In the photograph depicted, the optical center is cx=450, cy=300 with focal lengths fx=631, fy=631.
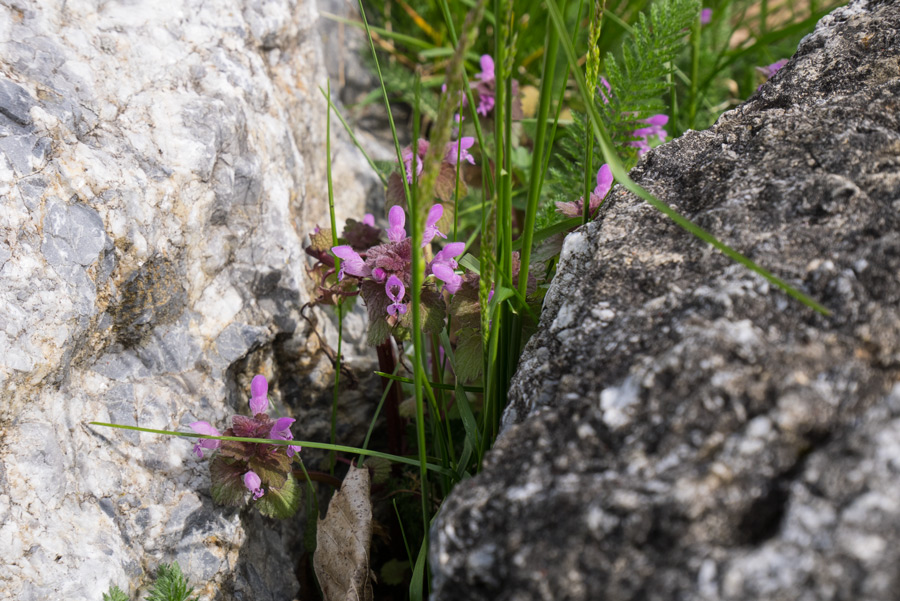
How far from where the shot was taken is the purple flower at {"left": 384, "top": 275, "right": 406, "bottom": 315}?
1.54 m

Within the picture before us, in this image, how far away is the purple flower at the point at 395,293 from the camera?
5.06ft

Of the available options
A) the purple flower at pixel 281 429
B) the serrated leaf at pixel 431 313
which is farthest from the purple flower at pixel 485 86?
the purple flower at pixel 281 429

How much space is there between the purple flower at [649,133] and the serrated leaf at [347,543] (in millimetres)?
1449

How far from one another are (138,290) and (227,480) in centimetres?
53

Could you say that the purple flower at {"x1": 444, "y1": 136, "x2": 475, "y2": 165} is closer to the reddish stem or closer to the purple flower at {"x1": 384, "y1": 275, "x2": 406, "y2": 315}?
the purple flower at {"x1": 384, "y1": 275, "x2": 406, "y2": 315}

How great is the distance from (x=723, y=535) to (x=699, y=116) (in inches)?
95.9

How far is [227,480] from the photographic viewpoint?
5.19 ft

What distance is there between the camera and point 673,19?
6.89ft

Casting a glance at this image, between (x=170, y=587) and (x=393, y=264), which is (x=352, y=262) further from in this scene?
(x=170, y=587)

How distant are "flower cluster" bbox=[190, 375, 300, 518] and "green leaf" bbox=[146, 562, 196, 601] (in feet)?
0.62

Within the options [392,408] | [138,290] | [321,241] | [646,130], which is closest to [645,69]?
[646,130]

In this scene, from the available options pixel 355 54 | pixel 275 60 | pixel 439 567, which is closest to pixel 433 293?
pixel 439 567

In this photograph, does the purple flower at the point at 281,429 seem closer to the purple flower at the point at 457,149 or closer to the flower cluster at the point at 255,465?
the flower cluster at the point at 255,465

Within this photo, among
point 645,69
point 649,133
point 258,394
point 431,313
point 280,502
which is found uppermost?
point 645,69
